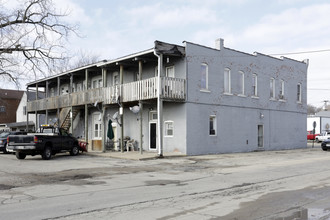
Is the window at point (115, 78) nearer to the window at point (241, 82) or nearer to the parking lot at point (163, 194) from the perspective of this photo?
the window at point (241, 82)

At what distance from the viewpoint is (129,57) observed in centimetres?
2253

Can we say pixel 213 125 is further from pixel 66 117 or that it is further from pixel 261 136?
pixel 66 117

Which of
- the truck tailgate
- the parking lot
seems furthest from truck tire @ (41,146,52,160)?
the parking lot

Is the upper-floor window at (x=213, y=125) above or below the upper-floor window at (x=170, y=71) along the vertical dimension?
below

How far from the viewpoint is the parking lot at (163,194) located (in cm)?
715

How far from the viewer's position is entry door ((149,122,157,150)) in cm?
2441

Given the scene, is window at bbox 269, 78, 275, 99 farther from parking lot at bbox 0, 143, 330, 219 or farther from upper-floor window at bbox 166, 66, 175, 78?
parking lot at bbox 0, 143, 330, 219

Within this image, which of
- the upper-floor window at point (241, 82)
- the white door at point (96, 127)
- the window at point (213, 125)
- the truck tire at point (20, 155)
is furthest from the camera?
the white door at point (96, 127)

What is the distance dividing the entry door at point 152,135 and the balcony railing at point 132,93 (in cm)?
271

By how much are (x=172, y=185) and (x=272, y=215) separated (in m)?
4.38

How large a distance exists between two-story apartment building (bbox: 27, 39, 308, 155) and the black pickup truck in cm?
372

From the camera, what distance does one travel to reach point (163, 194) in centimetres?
924

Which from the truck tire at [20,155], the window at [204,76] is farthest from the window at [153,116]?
the truck tire at [20,155]

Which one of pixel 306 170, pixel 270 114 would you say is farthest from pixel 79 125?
pixel 306 170
